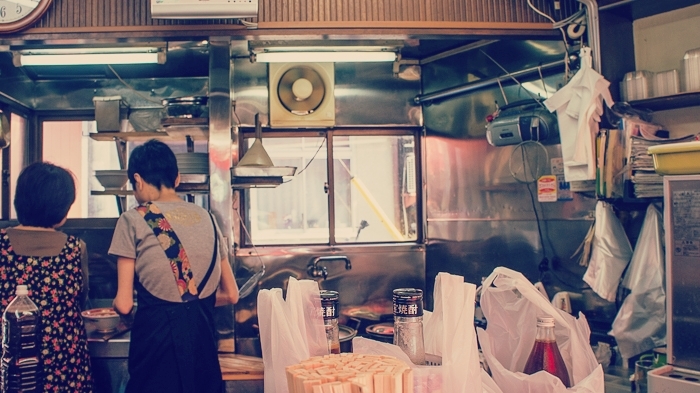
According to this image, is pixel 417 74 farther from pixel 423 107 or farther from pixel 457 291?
pixel 457 291

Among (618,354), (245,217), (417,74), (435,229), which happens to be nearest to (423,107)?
(417,74)

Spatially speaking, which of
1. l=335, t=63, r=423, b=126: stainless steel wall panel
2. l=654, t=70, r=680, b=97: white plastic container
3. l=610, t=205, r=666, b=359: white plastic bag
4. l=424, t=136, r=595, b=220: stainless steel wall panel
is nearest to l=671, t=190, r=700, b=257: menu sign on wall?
l=610, t=205, r=666, b=359: white plastic bag

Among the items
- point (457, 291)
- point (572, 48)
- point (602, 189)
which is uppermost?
point (572, 48)

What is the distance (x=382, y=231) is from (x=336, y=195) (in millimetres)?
522

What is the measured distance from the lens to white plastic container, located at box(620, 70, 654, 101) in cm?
295

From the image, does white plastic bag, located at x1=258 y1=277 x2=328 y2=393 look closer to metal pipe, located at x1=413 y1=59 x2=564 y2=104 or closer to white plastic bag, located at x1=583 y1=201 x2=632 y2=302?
white plastic bag, located at x1=583 y1=201 x2=632 y2=302

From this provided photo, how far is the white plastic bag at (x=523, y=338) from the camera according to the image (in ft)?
4.63

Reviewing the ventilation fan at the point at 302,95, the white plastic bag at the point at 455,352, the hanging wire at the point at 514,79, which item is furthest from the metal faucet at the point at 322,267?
the white plastic bag at the point at 455,352

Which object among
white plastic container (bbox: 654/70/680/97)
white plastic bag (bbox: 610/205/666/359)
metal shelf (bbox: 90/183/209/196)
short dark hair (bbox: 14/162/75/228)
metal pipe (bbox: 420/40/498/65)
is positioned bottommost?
white plastic bag (bbox: 610/205/666/359)

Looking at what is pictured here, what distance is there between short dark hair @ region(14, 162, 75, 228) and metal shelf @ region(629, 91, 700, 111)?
286 centimetres

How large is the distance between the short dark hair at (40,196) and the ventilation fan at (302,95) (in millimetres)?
2398

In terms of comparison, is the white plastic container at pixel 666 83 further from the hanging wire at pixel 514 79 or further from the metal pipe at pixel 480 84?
the hanging wire at pixel 514 79

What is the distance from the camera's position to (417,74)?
493cm

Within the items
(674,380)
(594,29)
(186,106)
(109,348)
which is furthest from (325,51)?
(674,380)
